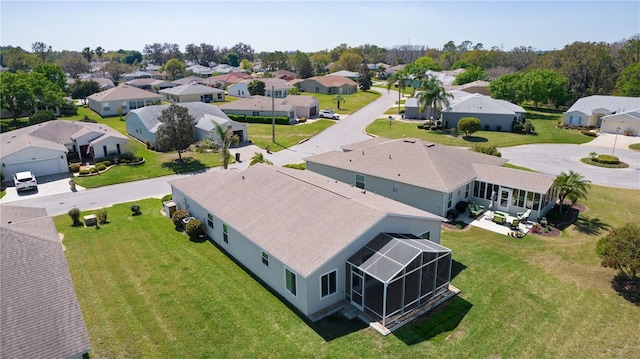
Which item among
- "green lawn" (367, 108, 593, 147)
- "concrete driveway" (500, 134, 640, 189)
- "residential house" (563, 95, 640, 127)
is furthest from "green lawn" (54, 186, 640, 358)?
"residential house" (563, 95, 640, 127)

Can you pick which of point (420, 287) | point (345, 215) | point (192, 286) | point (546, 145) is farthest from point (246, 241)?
point (546, 145)

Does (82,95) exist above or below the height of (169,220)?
above

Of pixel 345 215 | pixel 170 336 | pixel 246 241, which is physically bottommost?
pixel 170 336

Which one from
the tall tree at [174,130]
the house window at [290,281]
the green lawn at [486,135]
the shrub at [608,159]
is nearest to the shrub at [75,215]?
the tall tree at [174,130]

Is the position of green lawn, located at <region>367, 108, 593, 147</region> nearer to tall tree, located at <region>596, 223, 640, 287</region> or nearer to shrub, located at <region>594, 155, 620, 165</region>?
shrub, located at <region>594, 155, 620, 165</region>

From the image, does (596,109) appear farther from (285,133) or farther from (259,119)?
(259,119)

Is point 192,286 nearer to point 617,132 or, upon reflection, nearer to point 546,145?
point 546,145

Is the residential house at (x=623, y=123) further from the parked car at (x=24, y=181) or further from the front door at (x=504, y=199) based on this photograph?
the parked car at (x=24, y=181)
